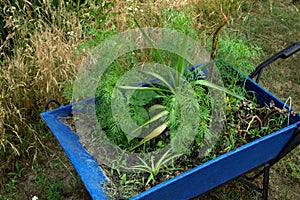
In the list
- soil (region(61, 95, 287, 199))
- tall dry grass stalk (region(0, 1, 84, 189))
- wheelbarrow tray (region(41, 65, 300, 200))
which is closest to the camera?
wheelbarrow tray (region(41, 65, 300, 200))

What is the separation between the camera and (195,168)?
1581 mm

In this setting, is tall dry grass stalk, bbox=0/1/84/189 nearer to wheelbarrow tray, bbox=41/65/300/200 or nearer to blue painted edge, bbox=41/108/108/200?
blue painted edge, bbox=41/108/108/200

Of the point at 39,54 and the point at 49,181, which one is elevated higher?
the point at 39,54

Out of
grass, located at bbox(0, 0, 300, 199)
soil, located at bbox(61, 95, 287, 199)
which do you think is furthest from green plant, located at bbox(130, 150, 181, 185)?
grass, located at bbox(0, 0, 300, 199)

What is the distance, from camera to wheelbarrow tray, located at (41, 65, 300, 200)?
5.22ft

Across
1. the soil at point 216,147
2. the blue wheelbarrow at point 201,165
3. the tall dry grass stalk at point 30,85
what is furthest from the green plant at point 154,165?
the tall dry grass stalk at point 30,85

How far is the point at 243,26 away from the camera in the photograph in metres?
3.97

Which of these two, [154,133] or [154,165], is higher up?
[154,133]

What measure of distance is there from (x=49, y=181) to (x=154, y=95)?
103cm

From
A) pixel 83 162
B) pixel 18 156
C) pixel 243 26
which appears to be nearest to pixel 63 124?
pixel 83 162

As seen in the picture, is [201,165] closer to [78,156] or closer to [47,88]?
[78,156]

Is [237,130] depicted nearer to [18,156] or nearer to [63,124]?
[63,124]

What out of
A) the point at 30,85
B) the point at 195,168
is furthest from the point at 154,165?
the point at 30,85

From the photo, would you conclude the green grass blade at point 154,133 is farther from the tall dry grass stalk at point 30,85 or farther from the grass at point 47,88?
the tall dry grass stalk at point 30,85
